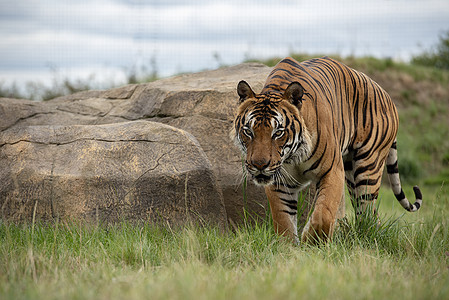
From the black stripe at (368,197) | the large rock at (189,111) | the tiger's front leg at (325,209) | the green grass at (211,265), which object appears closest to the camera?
the green grass at (211,265)

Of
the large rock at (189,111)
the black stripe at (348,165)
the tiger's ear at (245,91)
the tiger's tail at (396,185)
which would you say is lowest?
the tiger's tail at (396,185)

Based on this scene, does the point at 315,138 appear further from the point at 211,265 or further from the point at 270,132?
the point at 211,265

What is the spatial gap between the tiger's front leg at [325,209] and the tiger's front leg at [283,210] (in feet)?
0.49

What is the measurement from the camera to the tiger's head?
3506 mm

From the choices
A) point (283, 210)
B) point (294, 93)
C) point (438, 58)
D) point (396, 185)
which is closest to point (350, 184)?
point (396, 185)

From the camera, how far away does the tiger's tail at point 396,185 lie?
496 centimetres

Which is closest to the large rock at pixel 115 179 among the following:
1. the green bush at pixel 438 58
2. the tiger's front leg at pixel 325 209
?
the tiger's front leg at pixel 325 209

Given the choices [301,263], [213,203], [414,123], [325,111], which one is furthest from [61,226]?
[414,123]

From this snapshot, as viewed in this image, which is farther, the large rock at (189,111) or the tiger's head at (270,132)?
the large rock at (189,111)

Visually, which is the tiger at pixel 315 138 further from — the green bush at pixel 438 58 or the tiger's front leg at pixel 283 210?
the green bush at pixel 438 58

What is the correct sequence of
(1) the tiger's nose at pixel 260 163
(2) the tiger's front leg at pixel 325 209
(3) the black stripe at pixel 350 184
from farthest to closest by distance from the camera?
(3) the black stripe at pixel 350 184 → (2) the tiger's front leg at pixel 325 209 → (1) the tiger's nose at pixel 260 163

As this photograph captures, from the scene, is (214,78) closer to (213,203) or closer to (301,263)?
(213,203)

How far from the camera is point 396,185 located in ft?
16.5

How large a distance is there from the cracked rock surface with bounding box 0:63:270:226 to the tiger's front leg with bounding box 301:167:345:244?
0.71 m
